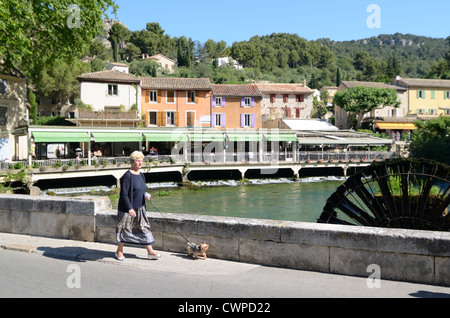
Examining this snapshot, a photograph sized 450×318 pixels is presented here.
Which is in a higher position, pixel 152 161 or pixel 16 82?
pixel 16 82

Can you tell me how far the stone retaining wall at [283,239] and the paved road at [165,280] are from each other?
151 millimetres

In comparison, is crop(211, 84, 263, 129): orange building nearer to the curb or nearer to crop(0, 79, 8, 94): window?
crop(0, 79, 8, 94): window

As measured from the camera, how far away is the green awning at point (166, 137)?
34.7 meters

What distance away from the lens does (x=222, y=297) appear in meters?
4.52

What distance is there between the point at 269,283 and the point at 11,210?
5.50m

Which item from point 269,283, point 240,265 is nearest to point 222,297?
point 269,283

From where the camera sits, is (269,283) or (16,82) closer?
(269,283)

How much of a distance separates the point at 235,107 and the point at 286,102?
9.45m

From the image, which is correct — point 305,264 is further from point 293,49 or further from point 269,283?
point 293,49

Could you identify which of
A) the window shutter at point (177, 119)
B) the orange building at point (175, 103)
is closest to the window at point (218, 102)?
the orange building at point (175, 103)

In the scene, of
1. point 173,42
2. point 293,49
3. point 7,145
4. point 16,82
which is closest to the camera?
point 7,145

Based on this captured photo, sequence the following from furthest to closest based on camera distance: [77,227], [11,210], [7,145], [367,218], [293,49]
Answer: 1. [293,49]
2. [7,145]
3. [367,218]
4. [11,210]
5. [77,227]

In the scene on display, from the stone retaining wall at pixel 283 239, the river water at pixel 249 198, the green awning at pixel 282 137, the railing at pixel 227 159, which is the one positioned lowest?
the river water at pixel 249 198

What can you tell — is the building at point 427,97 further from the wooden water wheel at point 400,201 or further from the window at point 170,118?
the wooden water wheel at point 400,201
